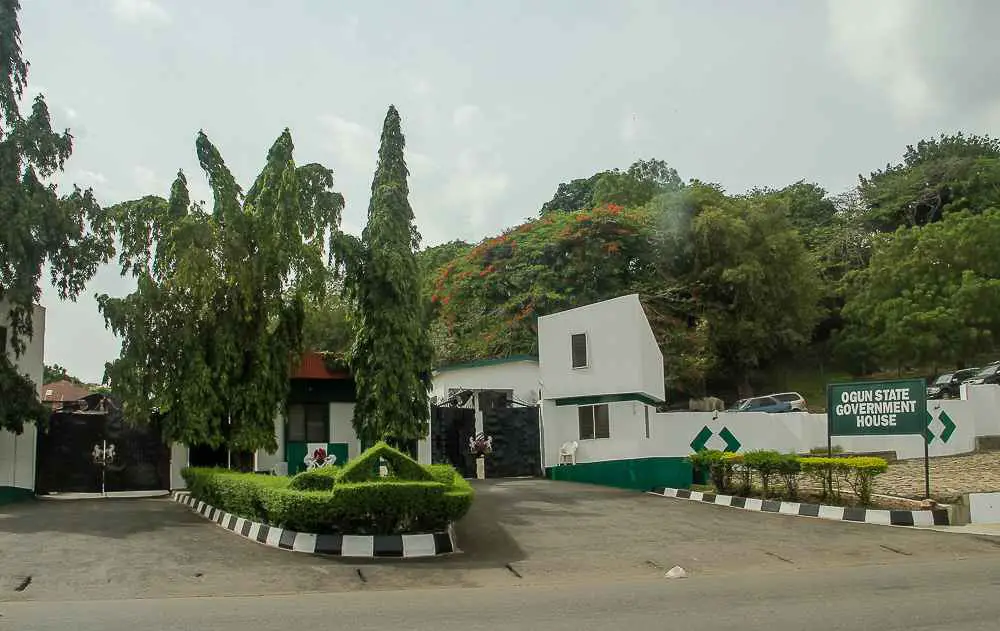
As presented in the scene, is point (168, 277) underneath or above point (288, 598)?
above

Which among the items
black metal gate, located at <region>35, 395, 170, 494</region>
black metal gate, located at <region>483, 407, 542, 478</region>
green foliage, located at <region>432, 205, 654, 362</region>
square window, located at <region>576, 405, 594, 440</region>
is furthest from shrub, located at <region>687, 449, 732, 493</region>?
green foliage, located at <region>432, 205, 654, 362</region>

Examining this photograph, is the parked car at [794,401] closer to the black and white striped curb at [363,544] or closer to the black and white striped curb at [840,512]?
the black and white striped curb at [840,512]

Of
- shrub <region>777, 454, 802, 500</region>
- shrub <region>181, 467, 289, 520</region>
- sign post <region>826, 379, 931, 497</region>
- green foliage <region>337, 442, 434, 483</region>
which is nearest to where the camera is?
green foliage <region>337, 442, 434, 483</region>

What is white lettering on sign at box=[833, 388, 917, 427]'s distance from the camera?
1716cm

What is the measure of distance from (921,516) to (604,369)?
9292 mm

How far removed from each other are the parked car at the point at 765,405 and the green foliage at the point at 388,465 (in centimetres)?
2367

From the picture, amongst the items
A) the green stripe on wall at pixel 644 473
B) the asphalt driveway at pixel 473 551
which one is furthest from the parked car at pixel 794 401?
the asphalt driveway at pixel 473 551

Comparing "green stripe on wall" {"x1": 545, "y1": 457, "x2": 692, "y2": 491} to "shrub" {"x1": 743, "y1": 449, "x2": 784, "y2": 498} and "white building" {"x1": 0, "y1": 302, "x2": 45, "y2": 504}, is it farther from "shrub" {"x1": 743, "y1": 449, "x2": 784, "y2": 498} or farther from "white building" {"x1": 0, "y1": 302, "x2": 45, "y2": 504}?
"white building" {"x1": 0, "y1": 302, "x2": 45, "y2": 504}

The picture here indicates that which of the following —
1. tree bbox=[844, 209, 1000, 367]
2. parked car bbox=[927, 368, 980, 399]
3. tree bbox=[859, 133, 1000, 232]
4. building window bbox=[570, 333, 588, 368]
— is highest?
tree bbox=[859, 133, 1000, 232]

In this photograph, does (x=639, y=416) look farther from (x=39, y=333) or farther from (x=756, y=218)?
(x=756, y=218)

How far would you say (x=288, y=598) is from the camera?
882 centimetres

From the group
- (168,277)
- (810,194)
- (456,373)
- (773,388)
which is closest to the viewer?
(168,277)

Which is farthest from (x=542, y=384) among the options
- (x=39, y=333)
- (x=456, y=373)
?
(x=39, y=333)

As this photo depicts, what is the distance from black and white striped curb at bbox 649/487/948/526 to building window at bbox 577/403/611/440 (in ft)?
15.2
